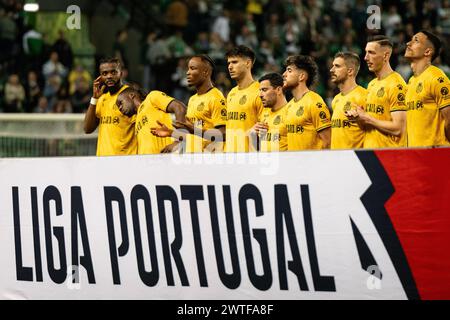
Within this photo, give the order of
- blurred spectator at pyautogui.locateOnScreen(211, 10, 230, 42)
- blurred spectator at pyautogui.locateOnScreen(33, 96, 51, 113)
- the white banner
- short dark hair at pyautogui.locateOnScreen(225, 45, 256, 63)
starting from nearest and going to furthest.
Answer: the white banner
short dark hair at pyautogui.locateOnScreen(225, 45, 256, 63)
blurred spectator at pyautogui.locateOnScreen(33, 96, 51, 113)
blurred spectator at pyautogui.locateOnScreen(211, 10, 230, 42)

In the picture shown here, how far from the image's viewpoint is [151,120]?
37.0 ft

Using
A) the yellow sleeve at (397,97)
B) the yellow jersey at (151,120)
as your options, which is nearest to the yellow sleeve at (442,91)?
the yellow sleeve at (397,97)

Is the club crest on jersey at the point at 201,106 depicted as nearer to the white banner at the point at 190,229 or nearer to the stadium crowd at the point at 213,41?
the white banner at the point at 190,229

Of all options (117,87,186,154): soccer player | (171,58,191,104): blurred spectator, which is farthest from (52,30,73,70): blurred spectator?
(117,87,186,154): soccer player

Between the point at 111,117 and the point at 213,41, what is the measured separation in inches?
367

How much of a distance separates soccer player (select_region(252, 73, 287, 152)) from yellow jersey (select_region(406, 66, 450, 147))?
1297mm

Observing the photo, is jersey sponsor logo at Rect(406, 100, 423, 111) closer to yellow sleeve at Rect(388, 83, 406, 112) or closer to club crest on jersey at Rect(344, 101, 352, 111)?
yellow sleeve at Rect(388, 83, 406, 112)

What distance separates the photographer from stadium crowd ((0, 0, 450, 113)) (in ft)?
63.6

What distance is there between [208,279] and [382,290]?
1.51m

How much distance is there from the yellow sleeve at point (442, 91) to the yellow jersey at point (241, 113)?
199 centimetres

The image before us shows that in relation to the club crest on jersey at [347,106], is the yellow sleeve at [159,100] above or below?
above

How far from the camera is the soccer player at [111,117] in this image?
38.0 feet
